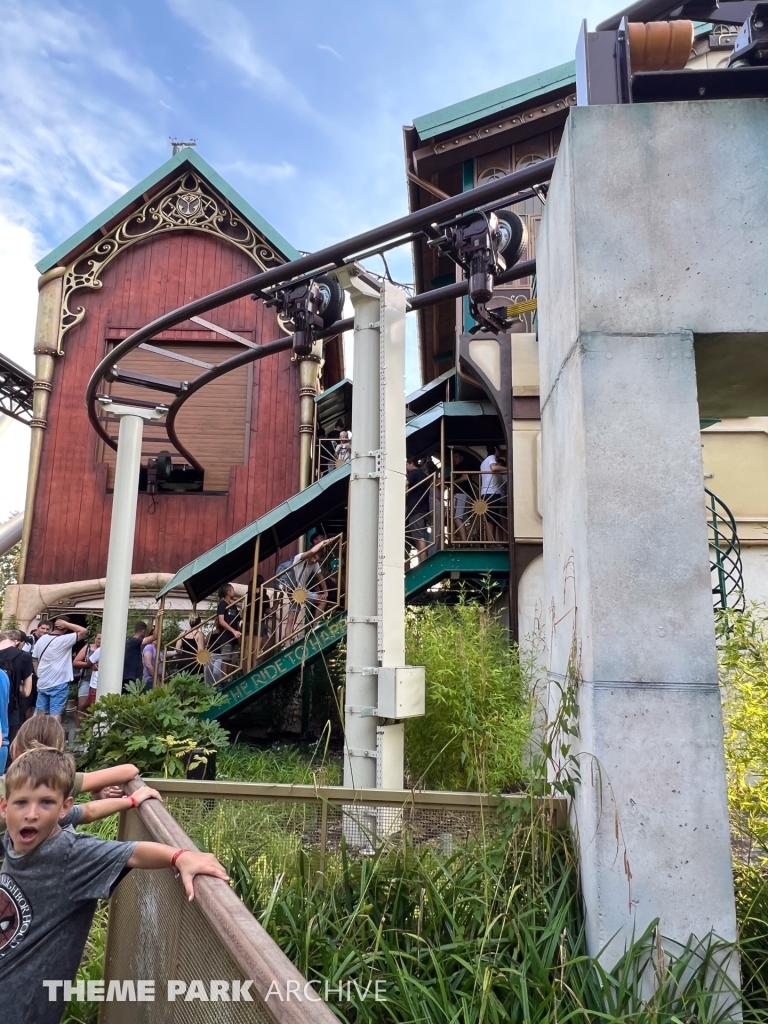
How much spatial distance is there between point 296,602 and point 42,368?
811 cm

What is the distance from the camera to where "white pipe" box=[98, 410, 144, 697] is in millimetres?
7071

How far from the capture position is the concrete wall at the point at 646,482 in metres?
2.49

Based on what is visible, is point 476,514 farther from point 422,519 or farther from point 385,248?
point 385,248

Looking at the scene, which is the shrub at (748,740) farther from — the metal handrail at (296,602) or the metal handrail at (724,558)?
the metal handrail at (296,602)

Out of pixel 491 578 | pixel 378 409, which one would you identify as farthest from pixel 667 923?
pixel 491 578

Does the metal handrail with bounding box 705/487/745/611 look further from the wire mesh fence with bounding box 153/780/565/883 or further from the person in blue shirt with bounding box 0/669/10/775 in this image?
the person in blue shirt with bounding box 0/669/10/775

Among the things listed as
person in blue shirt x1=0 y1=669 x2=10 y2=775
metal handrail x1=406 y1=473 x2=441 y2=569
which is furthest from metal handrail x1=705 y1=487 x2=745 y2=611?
person in blue shirt x1=0 y1=669 x2=10 y2=775

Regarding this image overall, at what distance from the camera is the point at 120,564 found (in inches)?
292

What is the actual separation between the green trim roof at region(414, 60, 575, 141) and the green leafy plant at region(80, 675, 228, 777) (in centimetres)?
889

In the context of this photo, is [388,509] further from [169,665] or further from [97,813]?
[169,665]

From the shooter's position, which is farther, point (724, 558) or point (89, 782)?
point (724, 558)

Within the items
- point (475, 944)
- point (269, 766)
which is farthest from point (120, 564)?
point (475, 944)

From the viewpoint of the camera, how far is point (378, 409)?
523 cm

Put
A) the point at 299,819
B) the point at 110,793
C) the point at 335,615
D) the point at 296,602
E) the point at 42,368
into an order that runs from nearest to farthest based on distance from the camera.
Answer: the point at 110,793 → the point at 299,819 → the point at 335,615 → the point at 296,602 → the point at 42,368
